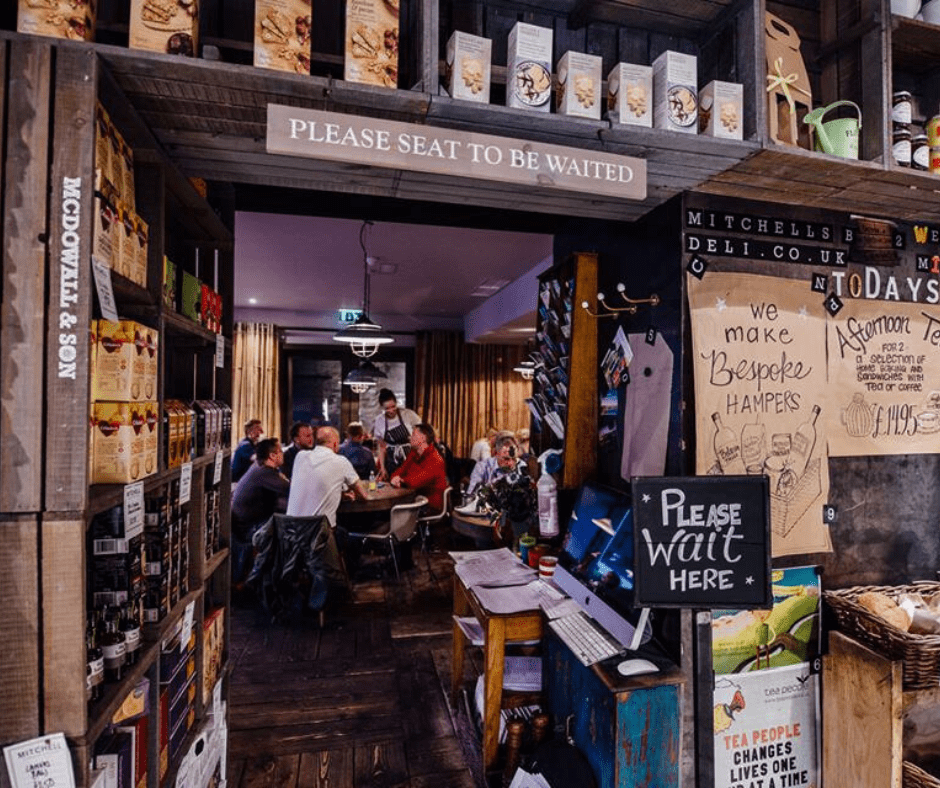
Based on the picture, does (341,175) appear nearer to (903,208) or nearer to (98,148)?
(98,148)

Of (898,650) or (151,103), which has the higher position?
(151,103)

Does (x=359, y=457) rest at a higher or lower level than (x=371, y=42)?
lower

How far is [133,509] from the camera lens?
127 cm

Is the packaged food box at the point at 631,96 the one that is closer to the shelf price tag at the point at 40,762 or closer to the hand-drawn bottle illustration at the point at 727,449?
the hand-drawn bottle illustration at the point at 727,449

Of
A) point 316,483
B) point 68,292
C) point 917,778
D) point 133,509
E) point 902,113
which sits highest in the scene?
point 902,113

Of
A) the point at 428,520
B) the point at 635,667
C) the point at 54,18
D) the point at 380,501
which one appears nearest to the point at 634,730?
the point at 635,667

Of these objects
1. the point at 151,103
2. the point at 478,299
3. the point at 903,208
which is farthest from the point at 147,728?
the point at 478,299

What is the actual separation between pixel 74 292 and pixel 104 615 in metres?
0.71

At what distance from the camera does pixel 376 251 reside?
479cm

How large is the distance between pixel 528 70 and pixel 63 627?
1.61 meters

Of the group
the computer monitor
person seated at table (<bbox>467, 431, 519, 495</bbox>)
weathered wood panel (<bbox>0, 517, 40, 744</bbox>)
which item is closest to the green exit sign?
person seated at table (<bbox>467, 431, 519, 495</bbox>)

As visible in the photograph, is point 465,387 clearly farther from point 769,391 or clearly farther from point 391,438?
point 769,391

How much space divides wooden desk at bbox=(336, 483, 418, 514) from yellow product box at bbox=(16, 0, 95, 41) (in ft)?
12.5

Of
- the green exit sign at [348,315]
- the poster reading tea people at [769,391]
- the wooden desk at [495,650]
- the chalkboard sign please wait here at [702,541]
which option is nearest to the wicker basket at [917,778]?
the poster reading tea people at [769,391]
